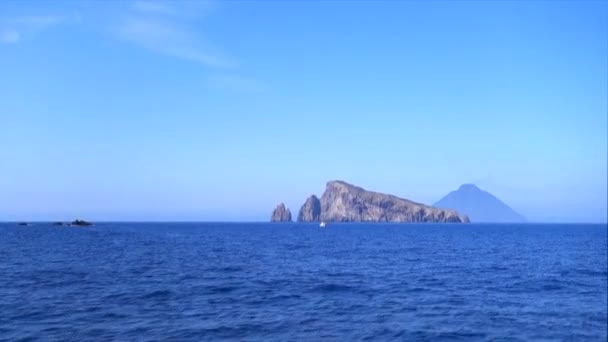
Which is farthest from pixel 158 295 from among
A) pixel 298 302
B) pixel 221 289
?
pixel 298 302

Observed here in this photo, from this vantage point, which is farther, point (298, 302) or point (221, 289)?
point (221, 289)

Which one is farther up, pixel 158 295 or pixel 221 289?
pixel 221 289

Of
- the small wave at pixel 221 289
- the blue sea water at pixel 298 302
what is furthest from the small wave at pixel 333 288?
the small wave at pixel 221 289

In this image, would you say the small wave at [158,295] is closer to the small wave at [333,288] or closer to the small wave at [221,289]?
the small wave at [221,289]

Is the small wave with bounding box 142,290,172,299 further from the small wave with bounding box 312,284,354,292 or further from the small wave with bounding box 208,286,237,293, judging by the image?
the small wave with bounding box 312,284,354,292

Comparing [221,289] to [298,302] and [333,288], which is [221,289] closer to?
[298,302]

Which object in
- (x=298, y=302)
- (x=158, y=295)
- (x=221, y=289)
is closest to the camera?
(x=298, y=302)

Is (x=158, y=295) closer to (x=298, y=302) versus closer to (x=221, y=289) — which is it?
(x=221, y=289)

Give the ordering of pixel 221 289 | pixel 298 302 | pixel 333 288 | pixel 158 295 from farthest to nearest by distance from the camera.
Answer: pixel 333 288
pixel 221 289
pixel 158 295
pixel 298 302

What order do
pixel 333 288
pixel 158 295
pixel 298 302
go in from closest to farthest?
1. pixel 298 302
2. pixel 158 295
3. pixel 333 288

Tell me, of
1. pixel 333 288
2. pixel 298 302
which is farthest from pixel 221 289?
pixel 333 288

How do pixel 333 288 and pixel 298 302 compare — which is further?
pixel 333 288

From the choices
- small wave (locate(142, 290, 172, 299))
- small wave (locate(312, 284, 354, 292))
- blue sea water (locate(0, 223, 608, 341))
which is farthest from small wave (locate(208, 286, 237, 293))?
small wave (locate(312, 284, 354, 292))

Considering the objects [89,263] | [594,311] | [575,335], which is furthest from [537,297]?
[89,263]
